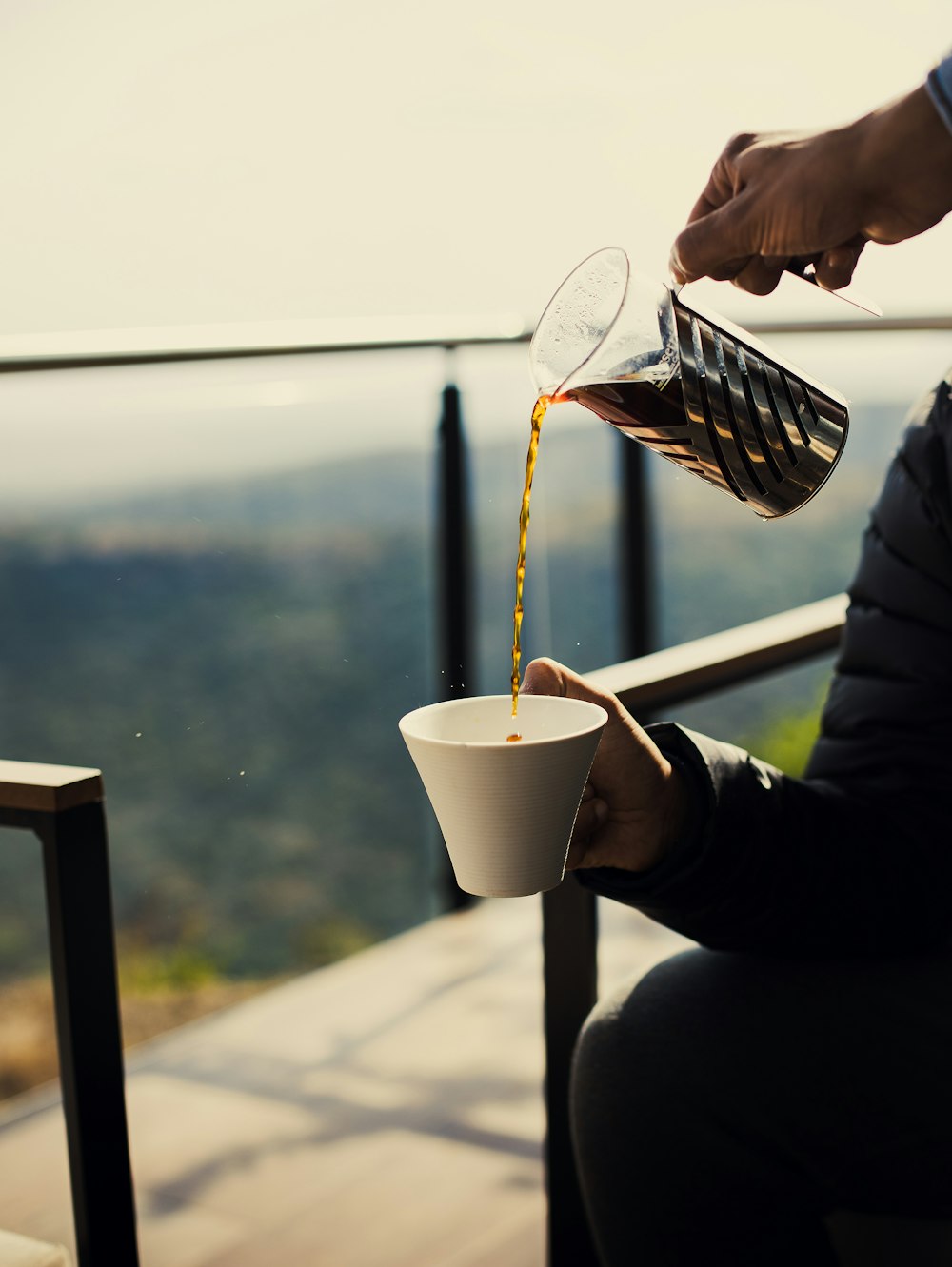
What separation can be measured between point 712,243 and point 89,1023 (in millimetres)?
590

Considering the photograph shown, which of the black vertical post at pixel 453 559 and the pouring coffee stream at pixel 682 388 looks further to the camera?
the black vertical post at pixel 453 559

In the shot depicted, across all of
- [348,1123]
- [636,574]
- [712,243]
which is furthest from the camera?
[636,574]

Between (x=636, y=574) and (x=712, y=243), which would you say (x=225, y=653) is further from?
(x=712, y=243)

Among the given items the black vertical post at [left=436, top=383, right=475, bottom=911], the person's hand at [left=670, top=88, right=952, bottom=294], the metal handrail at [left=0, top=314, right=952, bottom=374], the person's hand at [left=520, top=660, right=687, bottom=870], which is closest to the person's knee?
the person's hand at [left=520, top=660, right=687, bottom=870]

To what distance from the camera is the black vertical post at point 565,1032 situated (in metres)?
1.02

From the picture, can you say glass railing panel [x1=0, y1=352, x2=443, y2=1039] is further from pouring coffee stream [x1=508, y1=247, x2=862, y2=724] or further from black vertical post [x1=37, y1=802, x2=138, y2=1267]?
pouring coffee stream [x1=508, y1=247, x2=862, y2=724]

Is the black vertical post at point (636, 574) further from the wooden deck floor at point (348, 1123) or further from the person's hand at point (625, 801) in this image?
the person's hand at point (625, 801)

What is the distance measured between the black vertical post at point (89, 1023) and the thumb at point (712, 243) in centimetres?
48

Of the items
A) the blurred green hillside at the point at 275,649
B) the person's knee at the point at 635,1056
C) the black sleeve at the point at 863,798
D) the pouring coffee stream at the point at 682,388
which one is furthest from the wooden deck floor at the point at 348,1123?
the blurred green hillside at the point at 275,649

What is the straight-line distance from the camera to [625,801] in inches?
33.2

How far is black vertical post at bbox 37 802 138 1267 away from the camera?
2.50ft

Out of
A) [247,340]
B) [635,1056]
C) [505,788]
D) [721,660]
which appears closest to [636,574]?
[247,340]

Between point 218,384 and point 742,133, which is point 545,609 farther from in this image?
point 742,133

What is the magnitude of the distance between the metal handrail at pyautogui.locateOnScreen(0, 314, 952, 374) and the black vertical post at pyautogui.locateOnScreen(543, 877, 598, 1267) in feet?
2.60
